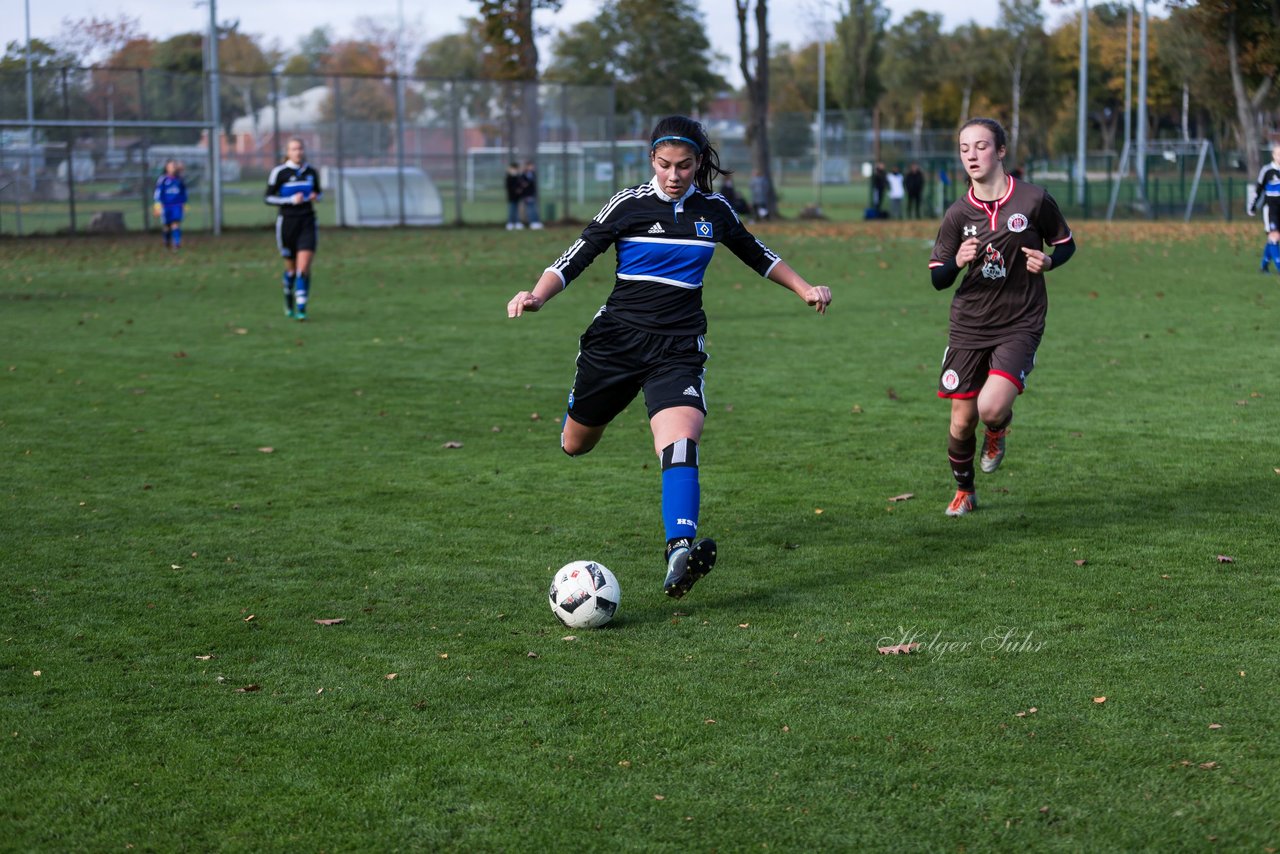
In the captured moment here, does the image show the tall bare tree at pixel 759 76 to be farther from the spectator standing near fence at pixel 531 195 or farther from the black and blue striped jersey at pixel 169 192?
the black and blue striped jersey at pixel 169 192

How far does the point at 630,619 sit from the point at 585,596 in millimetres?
304

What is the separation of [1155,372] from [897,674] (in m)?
8.20

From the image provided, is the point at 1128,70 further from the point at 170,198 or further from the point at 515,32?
the point at 170,198

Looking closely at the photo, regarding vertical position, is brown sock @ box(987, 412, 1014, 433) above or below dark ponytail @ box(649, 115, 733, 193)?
below

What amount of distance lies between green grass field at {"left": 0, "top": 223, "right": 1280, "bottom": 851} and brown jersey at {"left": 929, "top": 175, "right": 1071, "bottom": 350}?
3.30 ft

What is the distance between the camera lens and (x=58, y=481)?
8438mm

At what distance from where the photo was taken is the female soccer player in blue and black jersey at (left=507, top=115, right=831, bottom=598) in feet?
19.8

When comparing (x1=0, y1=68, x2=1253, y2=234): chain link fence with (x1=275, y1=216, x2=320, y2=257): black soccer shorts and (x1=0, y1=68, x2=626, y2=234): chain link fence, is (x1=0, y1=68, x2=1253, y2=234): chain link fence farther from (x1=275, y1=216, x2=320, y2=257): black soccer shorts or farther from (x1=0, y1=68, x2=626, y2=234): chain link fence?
(x1=275, y1=216, x2=320, y2=257): black soccer shorts

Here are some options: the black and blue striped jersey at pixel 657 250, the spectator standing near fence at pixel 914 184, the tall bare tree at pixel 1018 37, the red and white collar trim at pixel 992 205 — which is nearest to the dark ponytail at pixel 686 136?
the black and blue striped jersey at pixel 657 250

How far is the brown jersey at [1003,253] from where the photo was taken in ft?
23.9

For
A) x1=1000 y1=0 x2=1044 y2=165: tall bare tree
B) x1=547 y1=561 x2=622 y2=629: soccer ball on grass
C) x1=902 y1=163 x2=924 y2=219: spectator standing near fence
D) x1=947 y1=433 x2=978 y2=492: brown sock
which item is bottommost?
x1=547 y1=561 x2=622 y2=629: soccer ball on grass

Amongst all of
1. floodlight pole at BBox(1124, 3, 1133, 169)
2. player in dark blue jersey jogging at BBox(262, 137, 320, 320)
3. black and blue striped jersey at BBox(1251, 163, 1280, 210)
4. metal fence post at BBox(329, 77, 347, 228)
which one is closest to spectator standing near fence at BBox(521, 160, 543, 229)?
metal fence post at BBox(329, 77, 347, 228)

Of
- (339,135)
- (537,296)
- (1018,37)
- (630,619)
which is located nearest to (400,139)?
(339,135)

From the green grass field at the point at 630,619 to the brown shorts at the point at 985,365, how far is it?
26.5 inches
